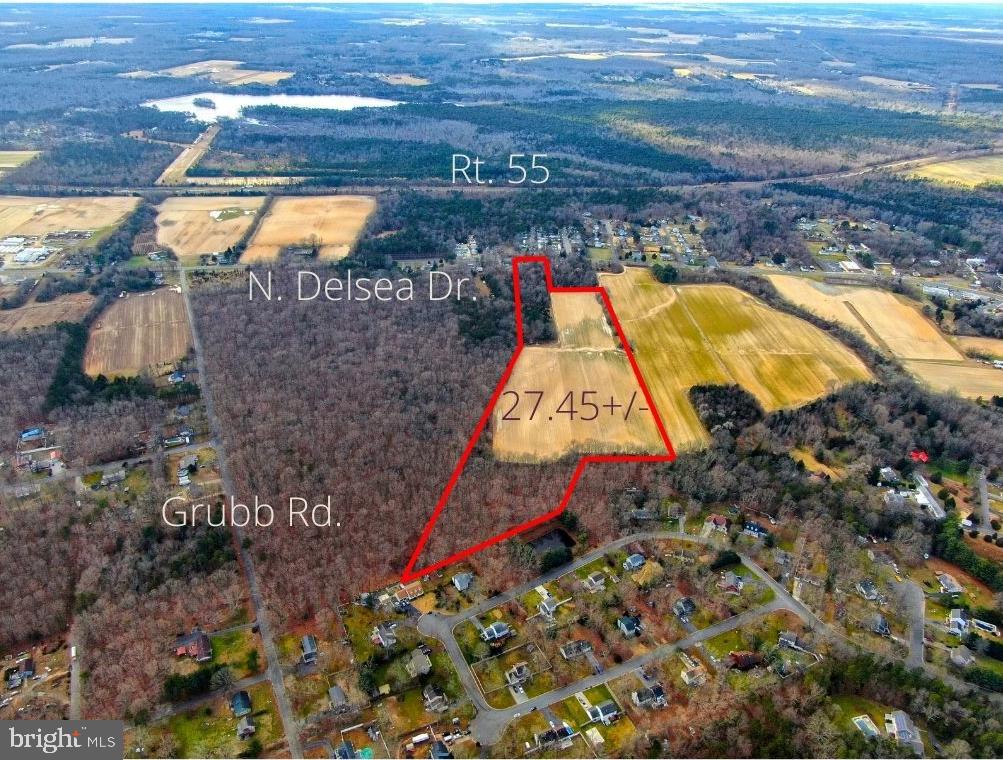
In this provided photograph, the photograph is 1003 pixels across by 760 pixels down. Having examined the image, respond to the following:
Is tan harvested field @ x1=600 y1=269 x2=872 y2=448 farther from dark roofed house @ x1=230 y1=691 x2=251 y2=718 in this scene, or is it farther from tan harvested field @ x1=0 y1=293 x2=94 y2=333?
tan harvested field @ x1=0 y1=293 x2=94 y2=333

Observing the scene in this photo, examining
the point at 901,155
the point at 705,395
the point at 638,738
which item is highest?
the point at 901,155

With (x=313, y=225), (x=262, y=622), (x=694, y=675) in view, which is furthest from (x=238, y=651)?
(x=313, y=225)

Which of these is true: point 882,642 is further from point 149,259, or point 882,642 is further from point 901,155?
point 901,155

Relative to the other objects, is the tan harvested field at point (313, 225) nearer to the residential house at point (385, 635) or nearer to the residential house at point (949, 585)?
the residential house at point (385, 635)

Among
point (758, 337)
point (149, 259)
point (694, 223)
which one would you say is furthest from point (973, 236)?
point (149, 259)

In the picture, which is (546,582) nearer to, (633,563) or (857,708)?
(633,563)
